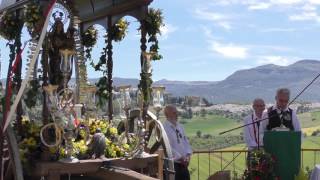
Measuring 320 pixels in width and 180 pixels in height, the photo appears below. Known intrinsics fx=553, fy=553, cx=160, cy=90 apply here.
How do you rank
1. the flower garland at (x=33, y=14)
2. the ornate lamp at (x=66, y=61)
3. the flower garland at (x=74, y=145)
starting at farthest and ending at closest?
the ornate lamp at (x=66, y=61)
the flower garland at (x=33, y=14)
the flower garland at (x=74, y=145)

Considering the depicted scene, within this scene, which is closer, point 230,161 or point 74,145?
point 74,145

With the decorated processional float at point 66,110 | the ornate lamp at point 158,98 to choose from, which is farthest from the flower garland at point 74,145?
the ornate lamp at point 158,98

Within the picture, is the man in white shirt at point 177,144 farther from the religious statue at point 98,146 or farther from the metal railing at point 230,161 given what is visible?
the religious statue at point 98,146

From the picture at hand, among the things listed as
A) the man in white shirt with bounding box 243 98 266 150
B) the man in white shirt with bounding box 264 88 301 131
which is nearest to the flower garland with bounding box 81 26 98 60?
the man in white shirt with bounding box 243 98 266 150

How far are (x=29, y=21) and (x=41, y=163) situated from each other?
160cm

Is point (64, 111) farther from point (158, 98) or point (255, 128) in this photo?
point (255, 128)

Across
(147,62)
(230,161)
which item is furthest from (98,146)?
(230,161)

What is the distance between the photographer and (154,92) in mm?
6555

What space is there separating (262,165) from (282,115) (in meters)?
0.85

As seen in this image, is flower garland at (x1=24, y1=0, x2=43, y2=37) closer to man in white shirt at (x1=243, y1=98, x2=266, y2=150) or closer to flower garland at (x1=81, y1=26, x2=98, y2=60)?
flower garland at (x1=81, y1=26, x2=98, y2=60)

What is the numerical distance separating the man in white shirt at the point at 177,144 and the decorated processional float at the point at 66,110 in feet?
0.99

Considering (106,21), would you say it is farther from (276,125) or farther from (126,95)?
(276,125)

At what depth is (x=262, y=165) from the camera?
6777 millimetres

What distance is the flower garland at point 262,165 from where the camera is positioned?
6.78 meters
